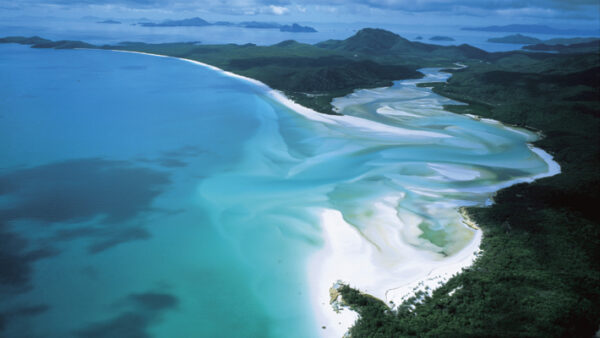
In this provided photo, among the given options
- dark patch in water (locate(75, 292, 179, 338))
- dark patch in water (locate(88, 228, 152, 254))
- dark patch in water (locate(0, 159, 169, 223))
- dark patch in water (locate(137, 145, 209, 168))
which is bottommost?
dark patch in water (locate(75, 292, 179, 338))

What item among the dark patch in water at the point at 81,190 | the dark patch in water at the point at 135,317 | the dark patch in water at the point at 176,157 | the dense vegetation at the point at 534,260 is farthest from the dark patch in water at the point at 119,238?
the dense vegetation at the point at 534,260

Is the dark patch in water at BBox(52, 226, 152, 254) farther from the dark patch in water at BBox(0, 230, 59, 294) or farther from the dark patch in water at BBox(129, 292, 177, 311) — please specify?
the dark patch in water at BBox(129, 292, 177, 311)

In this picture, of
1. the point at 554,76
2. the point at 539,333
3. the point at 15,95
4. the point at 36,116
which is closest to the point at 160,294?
the point at 539,333

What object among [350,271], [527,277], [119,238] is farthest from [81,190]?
[527,277]

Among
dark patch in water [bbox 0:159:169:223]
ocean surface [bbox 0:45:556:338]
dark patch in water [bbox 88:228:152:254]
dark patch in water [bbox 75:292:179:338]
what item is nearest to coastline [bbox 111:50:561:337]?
ocean surface [bbox 0:45:556:338]

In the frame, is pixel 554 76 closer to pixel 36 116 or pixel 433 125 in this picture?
pixel 433 125

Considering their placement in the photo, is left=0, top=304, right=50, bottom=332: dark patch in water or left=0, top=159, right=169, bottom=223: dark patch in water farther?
left=0, top=159, right=169, bottom=223: dark patch in water

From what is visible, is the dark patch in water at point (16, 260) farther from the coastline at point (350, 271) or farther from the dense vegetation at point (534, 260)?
the dense vegetation at point (534, 260)
